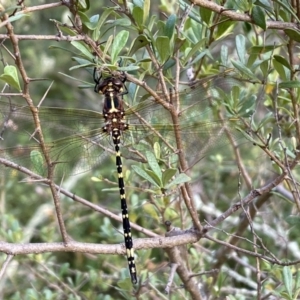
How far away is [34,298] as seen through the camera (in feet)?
5.02

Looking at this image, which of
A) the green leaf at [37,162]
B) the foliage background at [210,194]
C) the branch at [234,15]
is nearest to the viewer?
the branch at [234,15]

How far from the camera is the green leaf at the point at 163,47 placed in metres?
1.09

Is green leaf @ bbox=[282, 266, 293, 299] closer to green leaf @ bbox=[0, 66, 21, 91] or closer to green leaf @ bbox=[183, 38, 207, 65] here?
green leaf @ bbox=[183, 38, 207, 65]

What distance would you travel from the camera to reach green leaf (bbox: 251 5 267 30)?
106 centimetres

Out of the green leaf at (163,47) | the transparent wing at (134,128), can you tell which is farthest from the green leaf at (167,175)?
the green leaf at (163,47)

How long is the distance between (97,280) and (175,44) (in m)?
0.86

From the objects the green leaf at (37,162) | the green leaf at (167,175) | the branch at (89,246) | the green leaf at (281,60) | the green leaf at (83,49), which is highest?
the green leaf at (83,49)

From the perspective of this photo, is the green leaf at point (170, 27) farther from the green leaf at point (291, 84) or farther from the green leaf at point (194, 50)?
the green leaf at point (291, 84)

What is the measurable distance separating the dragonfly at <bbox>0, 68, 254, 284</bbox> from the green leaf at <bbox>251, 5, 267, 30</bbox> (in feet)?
0.71

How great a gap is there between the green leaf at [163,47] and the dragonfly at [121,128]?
113 millimetres

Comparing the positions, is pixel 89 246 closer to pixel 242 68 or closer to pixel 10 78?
pixel 10 78

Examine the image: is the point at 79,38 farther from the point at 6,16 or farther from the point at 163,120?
the point at 163,120

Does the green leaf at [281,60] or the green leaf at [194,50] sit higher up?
the green leaf at [194,50]

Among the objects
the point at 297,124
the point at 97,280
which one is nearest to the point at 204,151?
the point at 297,124
